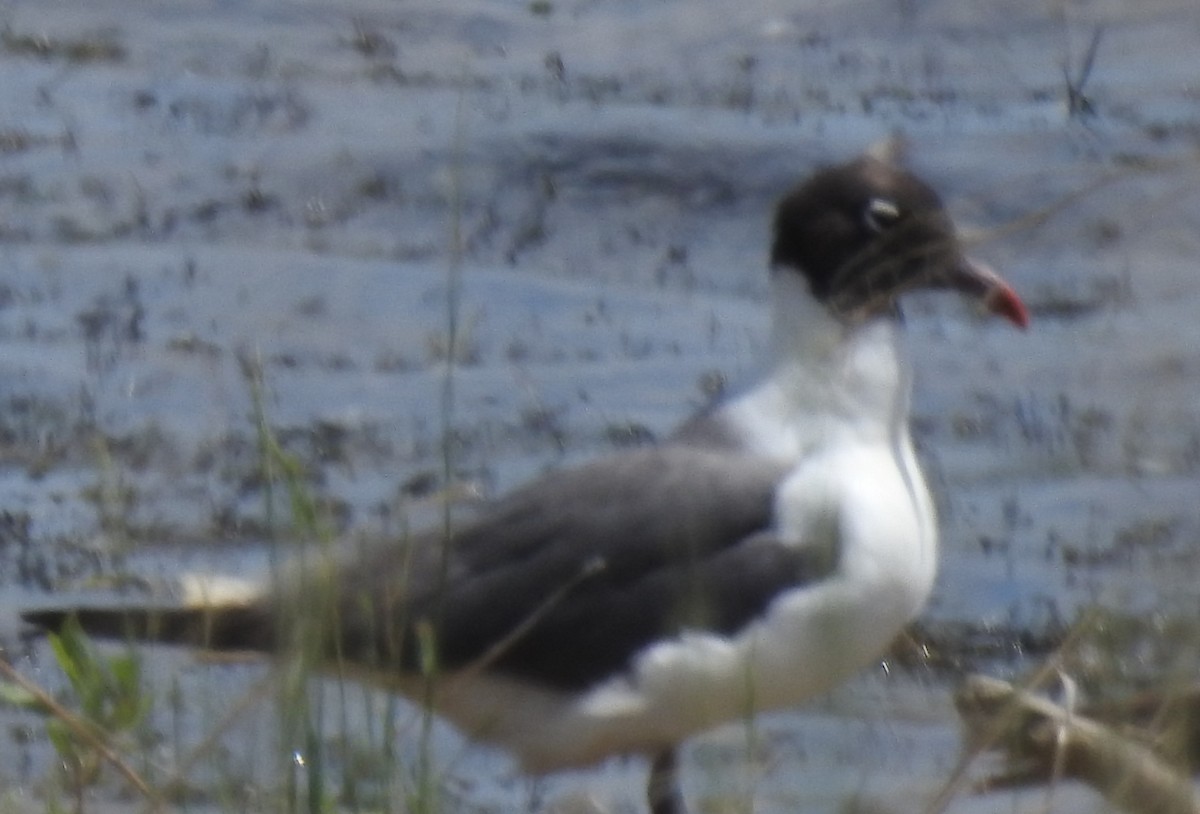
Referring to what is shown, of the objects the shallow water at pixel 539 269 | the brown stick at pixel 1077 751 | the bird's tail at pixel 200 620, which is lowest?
the shallow water at pixel 539 269

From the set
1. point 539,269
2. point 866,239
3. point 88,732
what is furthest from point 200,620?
point 539,269

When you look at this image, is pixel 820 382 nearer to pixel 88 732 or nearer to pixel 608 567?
pixel 608 567

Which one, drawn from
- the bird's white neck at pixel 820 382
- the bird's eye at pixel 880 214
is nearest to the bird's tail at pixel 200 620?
the bird's white neck at pixel 820 382

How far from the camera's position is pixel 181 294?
9.41m

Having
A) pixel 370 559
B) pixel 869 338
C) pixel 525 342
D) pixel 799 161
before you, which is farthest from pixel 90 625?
pixel 799 161

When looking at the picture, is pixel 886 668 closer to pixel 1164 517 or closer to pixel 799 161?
pixel 1164 517

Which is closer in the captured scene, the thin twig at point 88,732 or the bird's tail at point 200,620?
the thin twig at point 88,732

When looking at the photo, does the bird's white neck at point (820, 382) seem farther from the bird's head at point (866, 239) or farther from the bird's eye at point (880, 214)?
the bird's eye at point (880, 214)

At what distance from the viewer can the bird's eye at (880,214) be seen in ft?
18.2

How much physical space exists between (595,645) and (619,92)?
646 cm

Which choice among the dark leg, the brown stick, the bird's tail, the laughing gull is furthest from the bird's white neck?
the bird's tail

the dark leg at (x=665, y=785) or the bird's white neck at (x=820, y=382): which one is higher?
the bird's white neck at (x=820, y=382)

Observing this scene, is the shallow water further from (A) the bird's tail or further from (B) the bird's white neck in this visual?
(B) the bird's white neck

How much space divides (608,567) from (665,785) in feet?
1.41
